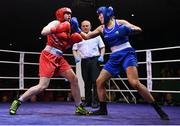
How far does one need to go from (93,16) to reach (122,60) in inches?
275

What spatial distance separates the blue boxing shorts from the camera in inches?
115

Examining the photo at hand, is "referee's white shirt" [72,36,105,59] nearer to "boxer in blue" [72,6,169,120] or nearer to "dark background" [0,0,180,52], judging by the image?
"boxer in blue" [72,6,169,120]

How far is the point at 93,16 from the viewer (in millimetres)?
9828

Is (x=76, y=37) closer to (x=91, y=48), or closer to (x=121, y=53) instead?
(x=121, y=53)

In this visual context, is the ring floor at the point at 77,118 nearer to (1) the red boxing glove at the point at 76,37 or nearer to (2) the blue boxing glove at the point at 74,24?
(1) the red boxing glove at the point at 76,37

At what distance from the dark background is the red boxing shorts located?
14.9 feet

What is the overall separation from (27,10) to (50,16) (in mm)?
902

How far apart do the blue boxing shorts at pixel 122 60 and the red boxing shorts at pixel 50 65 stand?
48 cm

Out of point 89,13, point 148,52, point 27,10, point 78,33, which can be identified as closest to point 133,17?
point 89,13

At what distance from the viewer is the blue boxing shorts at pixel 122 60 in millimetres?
2930

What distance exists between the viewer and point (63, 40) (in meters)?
3.23

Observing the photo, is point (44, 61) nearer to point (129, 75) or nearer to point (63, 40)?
point (63, 40)

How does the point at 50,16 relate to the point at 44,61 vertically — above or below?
above

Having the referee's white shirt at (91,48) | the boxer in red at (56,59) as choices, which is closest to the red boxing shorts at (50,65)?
the boxer in red at (56,59)
